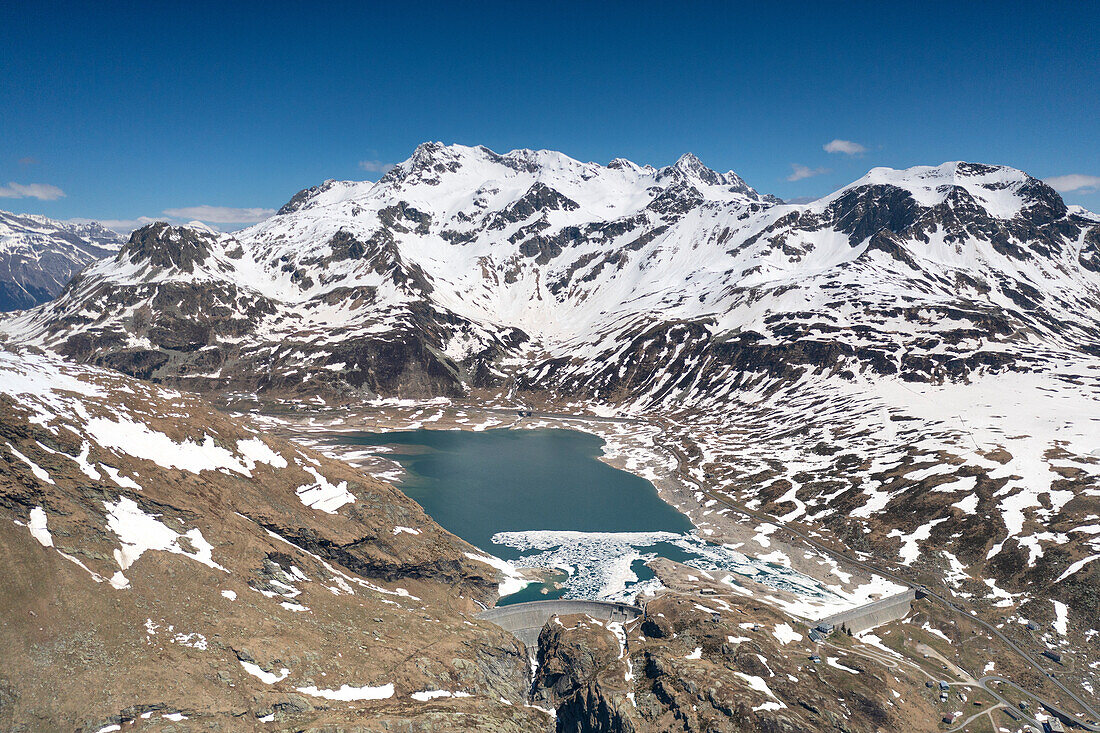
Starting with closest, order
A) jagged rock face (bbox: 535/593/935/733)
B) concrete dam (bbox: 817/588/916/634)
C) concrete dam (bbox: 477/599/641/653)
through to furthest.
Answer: jagged rock face (bbox: 535/593/935/733), concrete dam (bbox: 477/599/641/653), concrete dam (bbox: 817/588/916/634)

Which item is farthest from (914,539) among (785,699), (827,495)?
(785,699)

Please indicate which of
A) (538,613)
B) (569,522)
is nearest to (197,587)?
(538,613)

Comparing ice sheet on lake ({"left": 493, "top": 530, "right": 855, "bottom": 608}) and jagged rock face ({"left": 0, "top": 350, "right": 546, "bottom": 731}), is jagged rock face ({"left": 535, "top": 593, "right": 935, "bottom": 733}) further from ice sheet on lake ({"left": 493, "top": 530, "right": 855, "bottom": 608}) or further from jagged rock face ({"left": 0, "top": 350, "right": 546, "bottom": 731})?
ice sheet on lake ({"left": 493, "top": 530, "right": 855, "bottom": 608})

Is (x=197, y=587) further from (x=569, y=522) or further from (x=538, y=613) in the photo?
(x=569, y=522)

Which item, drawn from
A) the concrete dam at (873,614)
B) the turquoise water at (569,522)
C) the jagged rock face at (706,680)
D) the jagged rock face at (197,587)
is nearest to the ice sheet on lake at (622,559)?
the turquoise water at (569,522)

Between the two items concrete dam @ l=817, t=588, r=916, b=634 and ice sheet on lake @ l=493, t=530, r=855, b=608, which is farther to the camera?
ice sheet on lake @ l=493, t=530, r=855, b=608

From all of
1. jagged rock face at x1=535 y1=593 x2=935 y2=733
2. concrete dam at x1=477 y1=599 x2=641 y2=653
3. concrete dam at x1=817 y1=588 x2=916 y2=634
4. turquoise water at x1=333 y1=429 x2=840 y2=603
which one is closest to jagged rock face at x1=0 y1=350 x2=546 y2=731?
jagged rock face at x1=535 y1=593 x2=935 y2=733

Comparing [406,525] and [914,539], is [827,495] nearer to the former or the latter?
[914,539]

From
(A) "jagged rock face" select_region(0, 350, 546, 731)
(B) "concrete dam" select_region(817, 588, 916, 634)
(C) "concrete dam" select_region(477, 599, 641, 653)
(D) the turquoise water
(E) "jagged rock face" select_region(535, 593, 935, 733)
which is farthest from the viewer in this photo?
(D) the turquoise water
